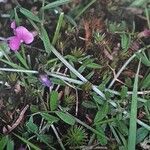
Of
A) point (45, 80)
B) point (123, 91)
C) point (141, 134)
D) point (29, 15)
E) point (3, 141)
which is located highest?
point (29, 15)

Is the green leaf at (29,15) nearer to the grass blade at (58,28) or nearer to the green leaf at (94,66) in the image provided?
the grass blade at (58,28)

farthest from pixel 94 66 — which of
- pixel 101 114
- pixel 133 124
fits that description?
pixel 133 124

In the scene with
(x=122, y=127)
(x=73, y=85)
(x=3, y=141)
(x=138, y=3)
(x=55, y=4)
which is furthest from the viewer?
(x=138, y=3)

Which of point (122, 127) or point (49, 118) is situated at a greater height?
point (49, 118)

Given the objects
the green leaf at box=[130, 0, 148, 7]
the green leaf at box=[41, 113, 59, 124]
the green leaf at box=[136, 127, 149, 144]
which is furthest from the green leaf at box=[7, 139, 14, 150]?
the green leaf at box=[130, 0, 148, 7]

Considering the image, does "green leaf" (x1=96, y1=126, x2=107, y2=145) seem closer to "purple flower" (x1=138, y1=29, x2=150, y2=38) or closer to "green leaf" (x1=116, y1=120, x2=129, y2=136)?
"green leaf" (x1=116, y1=120, x2=129, y2=136)

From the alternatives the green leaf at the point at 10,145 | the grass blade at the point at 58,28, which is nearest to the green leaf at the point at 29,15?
the grass blade at the point at 58,28

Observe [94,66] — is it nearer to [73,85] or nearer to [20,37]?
[73,85]
